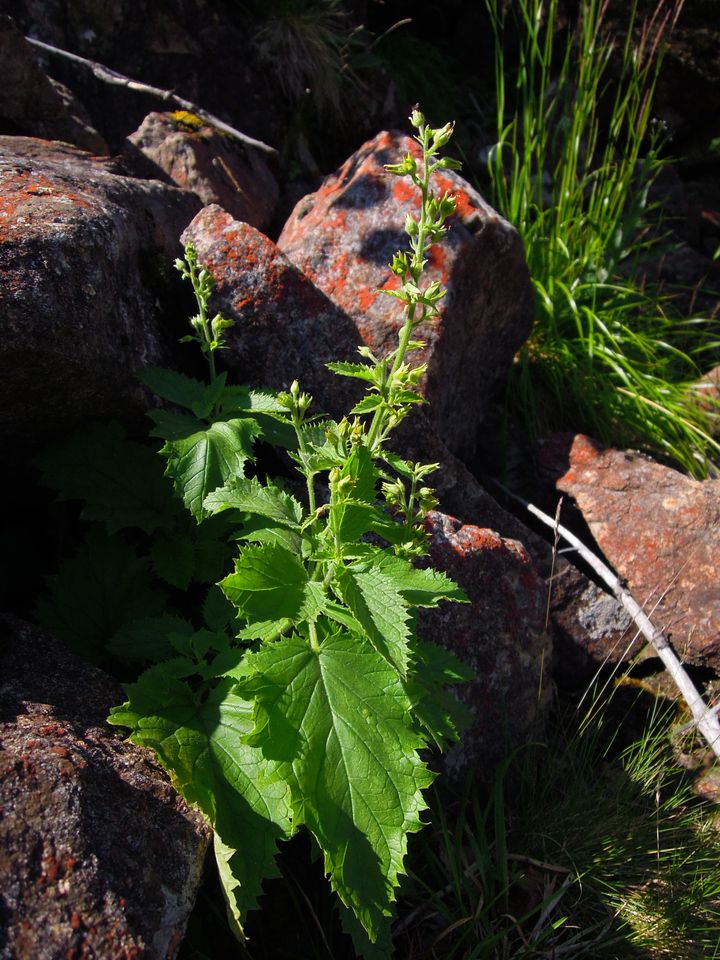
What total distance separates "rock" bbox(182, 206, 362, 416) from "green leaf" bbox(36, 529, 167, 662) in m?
0.85

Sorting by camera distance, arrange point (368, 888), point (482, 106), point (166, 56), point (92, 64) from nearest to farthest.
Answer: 1. point (368, 888)
2. point (92, 64)
3. point (166, 56)
4. point (482, 106)

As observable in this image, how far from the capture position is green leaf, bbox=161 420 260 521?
2.32 m

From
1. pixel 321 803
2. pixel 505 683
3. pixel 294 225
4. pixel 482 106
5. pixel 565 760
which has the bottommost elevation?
pixel 565 760

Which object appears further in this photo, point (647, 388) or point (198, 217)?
point (647, 388)

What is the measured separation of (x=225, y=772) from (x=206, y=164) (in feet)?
10.8

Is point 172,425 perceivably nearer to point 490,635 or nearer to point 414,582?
point 414,582

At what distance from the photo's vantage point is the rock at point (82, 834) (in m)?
1.54

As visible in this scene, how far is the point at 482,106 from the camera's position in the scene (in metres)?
6.68

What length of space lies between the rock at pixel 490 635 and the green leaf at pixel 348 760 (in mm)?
863

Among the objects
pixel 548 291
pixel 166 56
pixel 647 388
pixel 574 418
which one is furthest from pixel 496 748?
pixel 166 56

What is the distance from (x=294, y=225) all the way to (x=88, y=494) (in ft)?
6.34

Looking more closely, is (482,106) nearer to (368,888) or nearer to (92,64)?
(92,64)

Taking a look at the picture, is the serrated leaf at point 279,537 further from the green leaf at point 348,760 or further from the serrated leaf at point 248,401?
the serrated leaf at point 248,401

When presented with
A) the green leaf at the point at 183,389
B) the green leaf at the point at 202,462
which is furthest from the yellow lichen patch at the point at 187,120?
the green leaf at the point at 202,462
